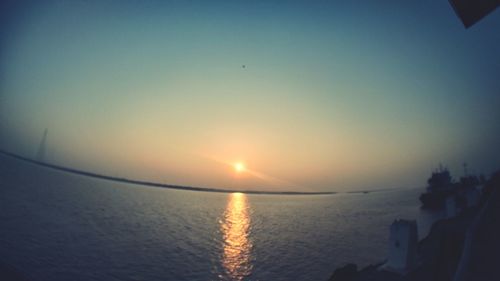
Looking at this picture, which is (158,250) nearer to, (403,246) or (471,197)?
(403,246)

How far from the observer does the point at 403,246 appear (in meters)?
12.5

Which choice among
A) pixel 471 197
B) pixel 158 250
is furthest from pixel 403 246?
pixel 471 197

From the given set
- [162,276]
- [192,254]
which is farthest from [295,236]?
[162,276]

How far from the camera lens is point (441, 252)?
9.13 meters

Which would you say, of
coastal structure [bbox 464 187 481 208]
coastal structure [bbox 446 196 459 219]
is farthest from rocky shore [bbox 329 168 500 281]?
coastal structure [bbox 464 187 481 208]

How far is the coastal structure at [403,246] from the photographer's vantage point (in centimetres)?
1239

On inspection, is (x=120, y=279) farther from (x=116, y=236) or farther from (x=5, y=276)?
(x=116, y=236)

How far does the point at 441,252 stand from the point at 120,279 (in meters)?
22.8

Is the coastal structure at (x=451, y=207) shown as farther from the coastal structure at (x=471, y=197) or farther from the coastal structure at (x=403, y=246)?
the coastal structure at (x=403, y=246)

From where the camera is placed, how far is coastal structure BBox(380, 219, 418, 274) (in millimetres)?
12391

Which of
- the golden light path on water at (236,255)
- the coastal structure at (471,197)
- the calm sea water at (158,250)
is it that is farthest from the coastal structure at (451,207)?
the golden light path on water at (236,255)

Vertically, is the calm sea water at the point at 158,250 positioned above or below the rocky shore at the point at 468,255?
below

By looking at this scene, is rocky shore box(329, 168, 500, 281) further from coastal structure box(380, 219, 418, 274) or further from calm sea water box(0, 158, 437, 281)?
calm sea water box(0, 158, 437, 281)

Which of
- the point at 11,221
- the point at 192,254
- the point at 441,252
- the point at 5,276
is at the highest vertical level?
the point at 441,252
